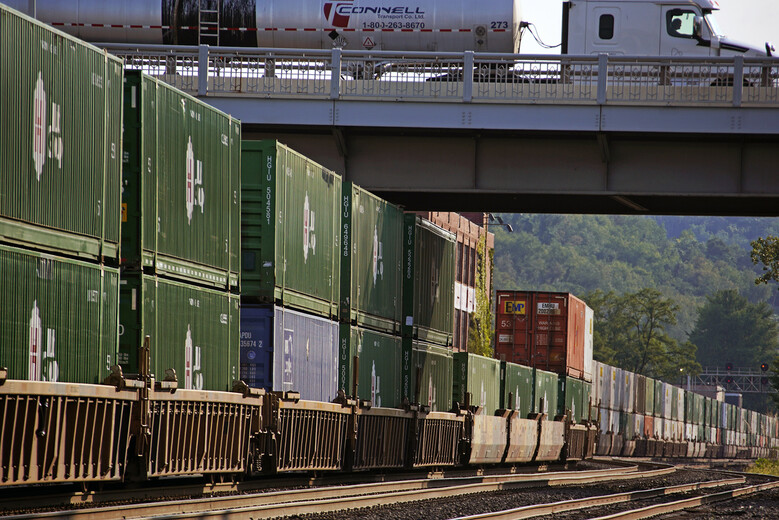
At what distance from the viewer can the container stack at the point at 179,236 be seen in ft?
41.3

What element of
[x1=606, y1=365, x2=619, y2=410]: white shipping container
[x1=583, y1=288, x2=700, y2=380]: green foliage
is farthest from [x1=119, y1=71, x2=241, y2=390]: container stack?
[x1=583, y1=288, x2=700, y2=380]: green foliage

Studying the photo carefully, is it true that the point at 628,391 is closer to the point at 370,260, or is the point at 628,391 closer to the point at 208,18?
the point at 208,18

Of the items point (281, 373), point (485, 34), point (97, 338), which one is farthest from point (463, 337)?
point (97, 338)

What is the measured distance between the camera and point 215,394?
14031 millimetres

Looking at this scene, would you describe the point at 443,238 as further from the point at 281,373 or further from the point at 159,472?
the point at 159,472

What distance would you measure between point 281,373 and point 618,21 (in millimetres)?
16231

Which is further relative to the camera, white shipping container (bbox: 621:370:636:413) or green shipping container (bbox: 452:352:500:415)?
white shipping container (bbox: 621:370:636:413)

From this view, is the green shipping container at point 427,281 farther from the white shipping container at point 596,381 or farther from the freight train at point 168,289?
the white shipping container at point 596,381

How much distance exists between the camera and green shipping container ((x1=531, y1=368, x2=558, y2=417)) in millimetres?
33750

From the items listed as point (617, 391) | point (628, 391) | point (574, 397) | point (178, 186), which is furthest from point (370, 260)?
point (628, 391)

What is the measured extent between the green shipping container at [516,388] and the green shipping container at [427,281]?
354cm

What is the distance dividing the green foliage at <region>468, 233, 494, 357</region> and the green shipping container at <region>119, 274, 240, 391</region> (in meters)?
54.6

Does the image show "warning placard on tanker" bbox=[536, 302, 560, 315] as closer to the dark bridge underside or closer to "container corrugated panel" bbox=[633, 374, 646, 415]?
the dark bridge underside

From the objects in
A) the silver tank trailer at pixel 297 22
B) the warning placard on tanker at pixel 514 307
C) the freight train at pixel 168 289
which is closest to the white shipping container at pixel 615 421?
the warning placard on tanker at pixel 514 307
